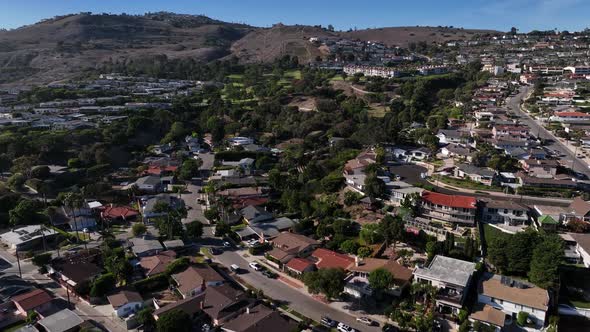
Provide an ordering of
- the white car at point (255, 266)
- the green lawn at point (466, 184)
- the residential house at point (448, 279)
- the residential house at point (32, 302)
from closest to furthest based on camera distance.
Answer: the residential house at point (448, 279)
the residential house at point (32, 302)
the white car at point (255, 266)
the green lawn at point (466, 184)

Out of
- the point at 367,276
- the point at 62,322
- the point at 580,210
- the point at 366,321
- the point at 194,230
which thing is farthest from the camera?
the point at 194,230

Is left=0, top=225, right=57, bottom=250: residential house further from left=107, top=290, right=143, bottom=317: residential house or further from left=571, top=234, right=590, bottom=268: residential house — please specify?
left=571, top=234, right=590, bottom=268: residential house

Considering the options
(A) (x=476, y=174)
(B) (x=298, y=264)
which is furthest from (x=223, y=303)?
(A) (x=476, y=174)

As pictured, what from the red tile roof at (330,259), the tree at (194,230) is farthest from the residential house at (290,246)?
the tree at (194,230)

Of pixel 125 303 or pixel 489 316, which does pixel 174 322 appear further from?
pixel 489 316

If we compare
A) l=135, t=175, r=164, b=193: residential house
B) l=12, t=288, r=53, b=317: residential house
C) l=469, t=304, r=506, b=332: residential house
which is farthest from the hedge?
l=469, t=304, r=506, b=332: residential house

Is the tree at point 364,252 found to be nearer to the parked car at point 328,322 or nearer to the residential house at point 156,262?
the parked car at point 328,322

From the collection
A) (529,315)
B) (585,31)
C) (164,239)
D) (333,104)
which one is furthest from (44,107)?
(585,31)
